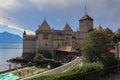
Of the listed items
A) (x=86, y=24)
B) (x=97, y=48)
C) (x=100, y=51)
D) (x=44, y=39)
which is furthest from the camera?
(x=86, y=24)

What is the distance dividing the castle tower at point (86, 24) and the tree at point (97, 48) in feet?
120

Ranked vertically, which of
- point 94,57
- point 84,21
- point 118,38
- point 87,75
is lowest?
point 87,75

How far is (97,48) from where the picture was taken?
3356 centimetres

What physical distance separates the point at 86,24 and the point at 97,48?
37467 millimetres

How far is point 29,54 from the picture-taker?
229 feet

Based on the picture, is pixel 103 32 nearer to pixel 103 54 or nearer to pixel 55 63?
pixel 103 54

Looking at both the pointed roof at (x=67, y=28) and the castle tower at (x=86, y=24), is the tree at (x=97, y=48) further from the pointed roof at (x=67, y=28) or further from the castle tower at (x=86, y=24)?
the castle tower at (x=86, y=24)

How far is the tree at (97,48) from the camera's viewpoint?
33.3 meters

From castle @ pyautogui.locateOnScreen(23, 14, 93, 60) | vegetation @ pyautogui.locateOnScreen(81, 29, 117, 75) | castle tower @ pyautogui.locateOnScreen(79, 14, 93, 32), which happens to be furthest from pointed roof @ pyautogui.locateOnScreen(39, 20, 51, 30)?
vegetation @ pyautogui.locateOnScreen(81, 29, 117, 75)

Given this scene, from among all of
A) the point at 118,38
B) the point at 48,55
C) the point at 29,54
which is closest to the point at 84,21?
the point at 48,55

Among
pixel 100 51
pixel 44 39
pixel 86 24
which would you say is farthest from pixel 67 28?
pixel 100 51

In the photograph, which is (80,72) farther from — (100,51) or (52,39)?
(52,39)

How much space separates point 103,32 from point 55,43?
34.4 m

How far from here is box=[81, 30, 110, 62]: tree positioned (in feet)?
109
